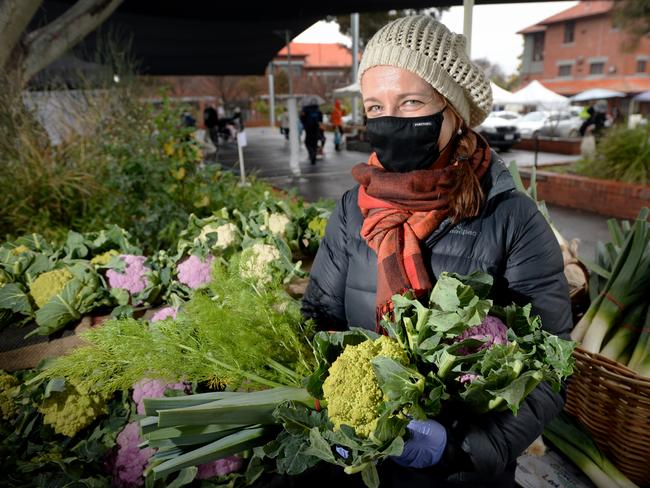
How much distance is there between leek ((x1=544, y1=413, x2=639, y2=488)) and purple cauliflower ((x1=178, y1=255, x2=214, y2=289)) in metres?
1.62

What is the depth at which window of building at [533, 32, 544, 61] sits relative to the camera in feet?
134

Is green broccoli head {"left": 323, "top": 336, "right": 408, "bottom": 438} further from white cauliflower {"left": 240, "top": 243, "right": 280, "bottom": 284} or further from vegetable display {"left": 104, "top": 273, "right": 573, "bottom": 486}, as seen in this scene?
white cauliflower {"left": 240, "top": 243, "right": 280, "bottom": 284}

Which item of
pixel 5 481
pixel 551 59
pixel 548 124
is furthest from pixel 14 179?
pixel 551 59

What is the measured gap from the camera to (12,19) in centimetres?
520

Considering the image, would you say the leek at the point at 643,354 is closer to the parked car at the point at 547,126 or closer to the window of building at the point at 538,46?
the parked car at the point at 547,126

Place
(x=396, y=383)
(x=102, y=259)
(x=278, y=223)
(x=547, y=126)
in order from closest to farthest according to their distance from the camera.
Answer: (x=396, y=383) < (x=102, y=259) < (x=278, y=223) < (x=547, y=126)

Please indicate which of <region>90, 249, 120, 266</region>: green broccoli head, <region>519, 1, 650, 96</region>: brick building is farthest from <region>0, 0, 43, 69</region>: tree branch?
<region>519, 1, 650, 96</region>: brick building

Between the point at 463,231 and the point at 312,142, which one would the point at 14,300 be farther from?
the point at 312,142

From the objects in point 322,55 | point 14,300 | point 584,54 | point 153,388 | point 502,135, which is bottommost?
point 153,388

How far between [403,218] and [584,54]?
4312 centimetres

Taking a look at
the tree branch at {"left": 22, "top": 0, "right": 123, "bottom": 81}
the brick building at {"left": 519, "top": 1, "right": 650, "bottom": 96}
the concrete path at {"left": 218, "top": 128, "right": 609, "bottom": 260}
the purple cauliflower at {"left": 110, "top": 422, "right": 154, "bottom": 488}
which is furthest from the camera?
the brick building at {"left": 519, "top": 1, "right": 650, "bottom": 96}

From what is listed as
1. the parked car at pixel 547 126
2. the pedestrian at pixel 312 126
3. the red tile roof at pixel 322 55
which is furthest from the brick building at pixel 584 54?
the pedestrian at pixel 312 126

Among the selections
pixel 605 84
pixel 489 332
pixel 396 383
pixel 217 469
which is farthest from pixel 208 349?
pixel 605 84

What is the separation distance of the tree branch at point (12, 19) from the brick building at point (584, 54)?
36831 millimetres
